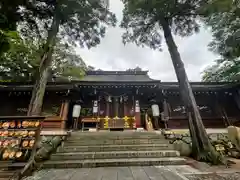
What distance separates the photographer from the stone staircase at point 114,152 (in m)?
3.81

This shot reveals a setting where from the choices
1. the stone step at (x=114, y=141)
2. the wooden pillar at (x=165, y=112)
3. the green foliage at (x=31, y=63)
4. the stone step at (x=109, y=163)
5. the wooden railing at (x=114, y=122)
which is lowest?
the stone step at (x=109, y=163)

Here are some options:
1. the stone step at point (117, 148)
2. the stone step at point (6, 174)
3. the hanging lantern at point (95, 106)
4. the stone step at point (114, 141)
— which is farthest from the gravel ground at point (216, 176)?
the hanging lantern at point (95, 106)

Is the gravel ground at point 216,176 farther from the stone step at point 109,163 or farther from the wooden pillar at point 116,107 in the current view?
the wooden pillar at point 116,107

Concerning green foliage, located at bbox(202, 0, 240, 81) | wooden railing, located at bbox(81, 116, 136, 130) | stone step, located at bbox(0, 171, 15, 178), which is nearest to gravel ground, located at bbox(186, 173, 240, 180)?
stone step, located at bbox(0, 171, 15, 178)

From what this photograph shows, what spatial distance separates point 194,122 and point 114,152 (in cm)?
326

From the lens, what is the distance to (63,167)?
147 inches

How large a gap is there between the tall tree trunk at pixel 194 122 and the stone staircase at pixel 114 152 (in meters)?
0.89

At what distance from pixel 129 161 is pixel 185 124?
6674 mm

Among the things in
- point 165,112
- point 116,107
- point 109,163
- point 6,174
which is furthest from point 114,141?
point 165,112

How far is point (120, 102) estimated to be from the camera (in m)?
10.6

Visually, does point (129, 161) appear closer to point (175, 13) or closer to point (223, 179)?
point (223, 179)

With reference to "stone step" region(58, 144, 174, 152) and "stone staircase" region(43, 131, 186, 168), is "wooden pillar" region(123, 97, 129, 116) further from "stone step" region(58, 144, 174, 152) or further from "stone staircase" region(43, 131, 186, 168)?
"stone step" region(58, 144, 174, 152)

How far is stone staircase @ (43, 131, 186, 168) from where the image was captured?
12.5ft

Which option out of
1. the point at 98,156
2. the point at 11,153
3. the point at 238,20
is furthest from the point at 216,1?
the point at 11,153
